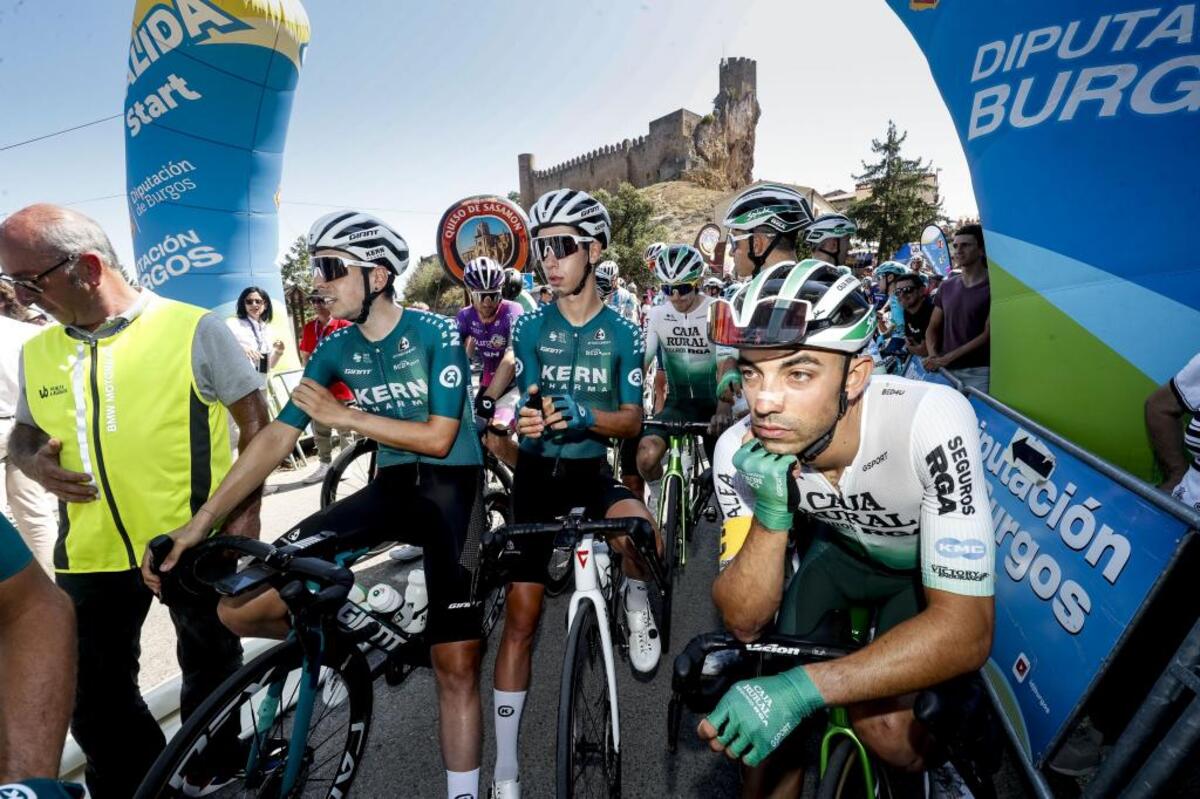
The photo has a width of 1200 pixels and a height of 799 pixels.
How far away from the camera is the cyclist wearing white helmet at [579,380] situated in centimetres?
306

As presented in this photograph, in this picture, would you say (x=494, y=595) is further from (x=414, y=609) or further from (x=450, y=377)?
(x=450, y=377)

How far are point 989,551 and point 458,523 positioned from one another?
87.6 inches

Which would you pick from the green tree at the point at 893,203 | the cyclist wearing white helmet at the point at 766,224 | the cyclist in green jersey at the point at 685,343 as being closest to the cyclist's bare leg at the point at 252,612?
the cyclist in green jersey at the point at 685,343

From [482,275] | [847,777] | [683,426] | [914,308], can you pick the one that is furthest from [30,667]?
[914,308]

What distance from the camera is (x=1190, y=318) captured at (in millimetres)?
3293

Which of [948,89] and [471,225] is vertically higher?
[948,89]

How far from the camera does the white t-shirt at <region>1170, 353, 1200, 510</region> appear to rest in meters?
2.58

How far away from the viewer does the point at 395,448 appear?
2.80m

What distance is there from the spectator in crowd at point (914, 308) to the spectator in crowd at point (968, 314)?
4.49 feet

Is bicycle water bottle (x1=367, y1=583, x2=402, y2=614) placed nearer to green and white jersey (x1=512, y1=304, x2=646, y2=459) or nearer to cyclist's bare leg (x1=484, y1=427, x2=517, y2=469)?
green and white jersey (x1=512, y1=304, x2=646, y2=459)

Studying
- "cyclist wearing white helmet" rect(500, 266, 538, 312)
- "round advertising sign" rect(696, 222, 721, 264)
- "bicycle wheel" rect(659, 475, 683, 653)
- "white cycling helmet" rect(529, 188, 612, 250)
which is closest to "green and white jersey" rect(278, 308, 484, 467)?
"white cycling helmet" rect(529, 188, 612, 250)

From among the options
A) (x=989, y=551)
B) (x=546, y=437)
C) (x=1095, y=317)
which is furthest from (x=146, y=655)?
(x=1095, y=317)

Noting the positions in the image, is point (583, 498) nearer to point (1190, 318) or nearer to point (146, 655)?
point (146, 655)

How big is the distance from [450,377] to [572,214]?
1388 mm
